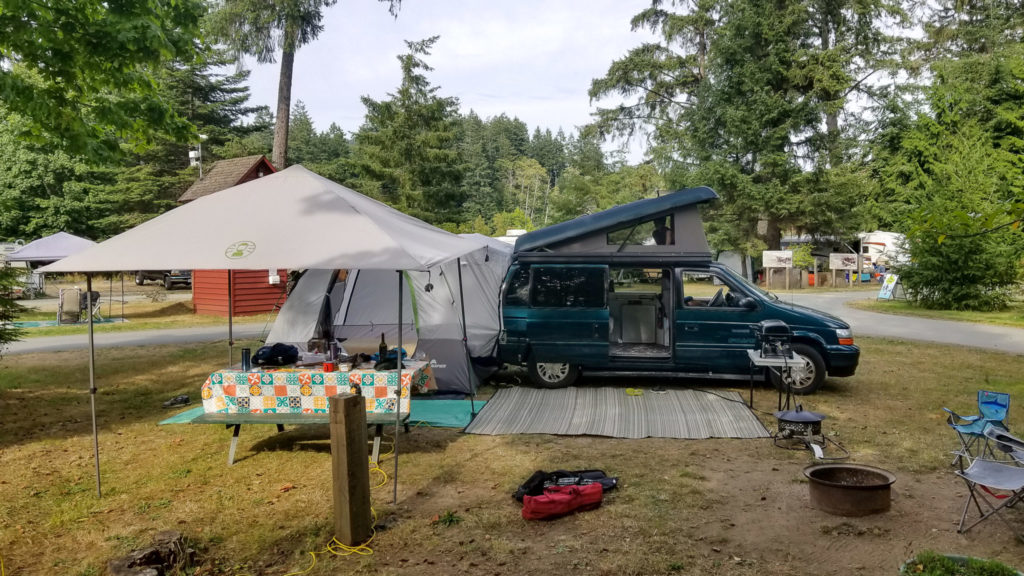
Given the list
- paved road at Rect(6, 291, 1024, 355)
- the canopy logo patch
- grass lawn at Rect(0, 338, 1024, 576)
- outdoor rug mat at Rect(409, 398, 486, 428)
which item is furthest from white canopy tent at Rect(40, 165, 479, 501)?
paved road at Rect(6, 291, 1024, 355)

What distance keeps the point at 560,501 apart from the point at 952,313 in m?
19.0

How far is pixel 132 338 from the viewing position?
1510 centimetres

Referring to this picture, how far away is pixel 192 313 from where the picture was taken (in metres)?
20.8

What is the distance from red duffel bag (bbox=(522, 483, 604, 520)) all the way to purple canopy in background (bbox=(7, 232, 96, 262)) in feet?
57.3

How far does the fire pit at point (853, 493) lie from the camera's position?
15.7 ft

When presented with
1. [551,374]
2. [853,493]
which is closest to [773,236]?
[551,374]

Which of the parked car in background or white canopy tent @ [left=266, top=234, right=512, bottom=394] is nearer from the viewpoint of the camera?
white canopy tent @ [left=266, top=234, right=512, bottom=394]

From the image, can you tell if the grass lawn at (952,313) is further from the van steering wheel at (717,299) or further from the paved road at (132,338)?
the paved road at (132,338)

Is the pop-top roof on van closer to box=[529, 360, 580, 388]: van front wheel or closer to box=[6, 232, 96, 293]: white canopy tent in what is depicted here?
box=[529, 360, 580, 388]: van front wheel

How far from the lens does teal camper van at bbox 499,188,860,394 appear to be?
28.4 ft

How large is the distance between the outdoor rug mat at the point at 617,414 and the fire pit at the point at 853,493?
1853 millimetres

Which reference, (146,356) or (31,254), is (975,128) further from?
(31,254)

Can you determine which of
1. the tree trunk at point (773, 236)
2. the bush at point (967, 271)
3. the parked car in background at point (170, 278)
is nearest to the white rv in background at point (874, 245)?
the tree trunk at point (773, 236)

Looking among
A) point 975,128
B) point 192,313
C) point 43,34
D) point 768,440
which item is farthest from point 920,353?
point 192,313
